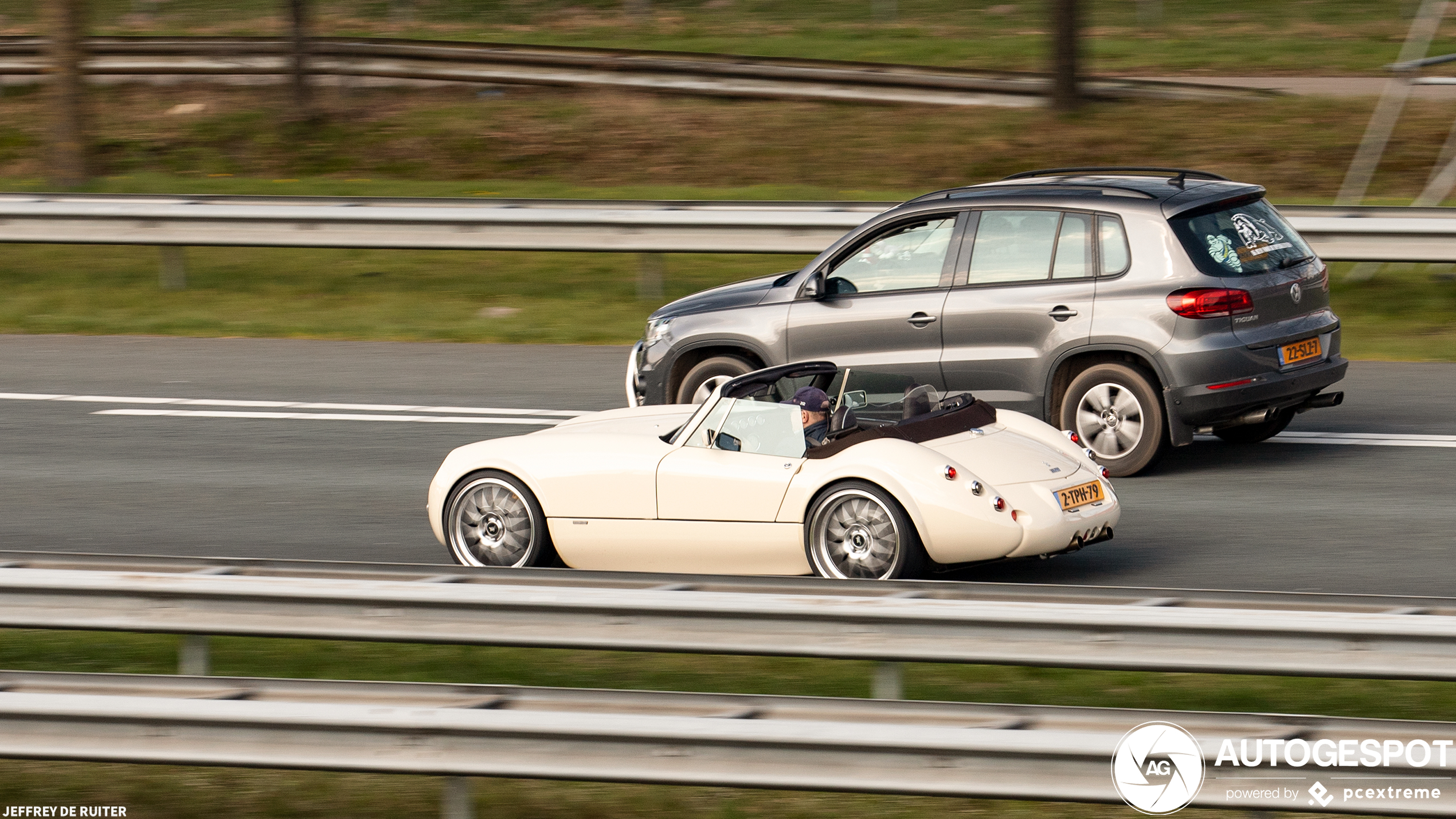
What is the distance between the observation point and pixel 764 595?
6.33m

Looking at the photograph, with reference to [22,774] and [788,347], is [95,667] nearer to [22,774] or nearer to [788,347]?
[22,774]

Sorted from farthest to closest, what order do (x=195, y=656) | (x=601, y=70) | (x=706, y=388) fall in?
(x=601, y=70)
(x=706, y=388)
(x=195, y=656)

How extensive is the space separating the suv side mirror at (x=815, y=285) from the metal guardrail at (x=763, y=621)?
186 inches

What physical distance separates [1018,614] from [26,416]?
930 centimetres

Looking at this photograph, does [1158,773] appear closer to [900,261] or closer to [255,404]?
[900,261]

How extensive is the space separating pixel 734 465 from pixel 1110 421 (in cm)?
309

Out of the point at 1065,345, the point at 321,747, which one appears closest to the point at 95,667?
the point at 321,747

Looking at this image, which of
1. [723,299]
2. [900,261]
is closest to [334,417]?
[723,299]

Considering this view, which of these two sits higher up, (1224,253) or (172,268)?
(172,268)

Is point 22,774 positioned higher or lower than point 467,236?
lower

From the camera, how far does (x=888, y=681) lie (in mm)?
6270

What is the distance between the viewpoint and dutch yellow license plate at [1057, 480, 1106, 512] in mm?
8406

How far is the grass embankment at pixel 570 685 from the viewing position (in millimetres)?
5980

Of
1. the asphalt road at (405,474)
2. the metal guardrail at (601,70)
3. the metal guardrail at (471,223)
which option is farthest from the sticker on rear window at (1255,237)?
the metal guardrail at (601,70)
